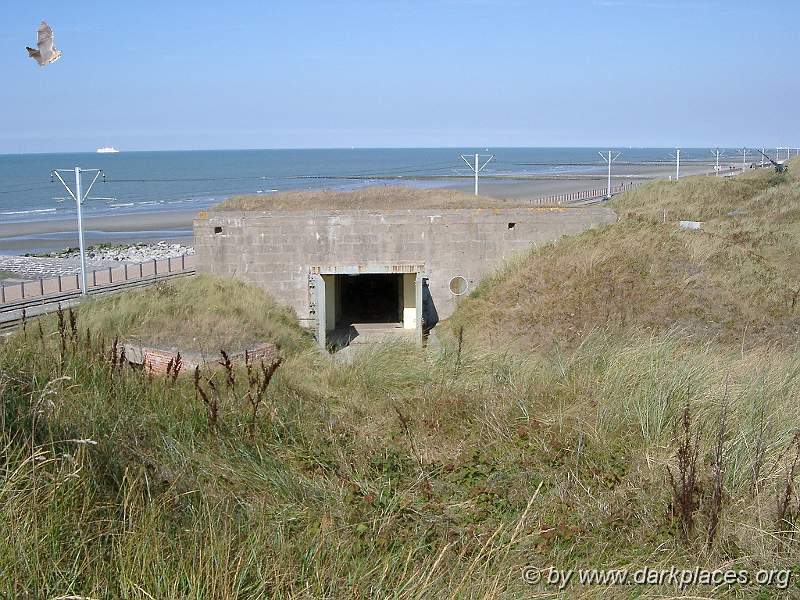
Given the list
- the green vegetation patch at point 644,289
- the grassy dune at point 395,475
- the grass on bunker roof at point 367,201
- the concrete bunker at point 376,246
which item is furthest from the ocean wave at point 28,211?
the grassy dune at point 395,475

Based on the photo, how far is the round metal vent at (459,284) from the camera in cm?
1875

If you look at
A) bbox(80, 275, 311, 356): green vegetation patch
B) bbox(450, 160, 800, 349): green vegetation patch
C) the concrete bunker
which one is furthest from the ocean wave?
bbox(450, 160, 800, 349): green vegetation patch

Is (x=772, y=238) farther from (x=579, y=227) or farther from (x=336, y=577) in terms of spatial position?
(x=336, y=577)

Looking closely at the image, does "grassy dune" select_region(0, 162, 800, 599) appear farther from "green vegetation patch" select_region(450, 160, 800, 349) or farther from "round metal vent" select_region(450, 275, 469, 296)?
"round metal vent" select_region(450, 275, 469, 296)

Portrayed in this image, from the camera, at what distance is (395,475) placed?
427 centimetres

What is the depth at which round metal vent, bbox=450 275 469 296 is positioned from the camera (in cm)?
1875

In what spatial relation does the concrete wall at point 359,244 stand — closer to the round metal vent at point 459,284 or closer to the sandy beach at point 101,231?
the round metal vent at point 459,284

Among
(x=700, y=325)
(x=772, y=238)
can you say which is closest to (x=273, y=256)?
(x=700, y=325)

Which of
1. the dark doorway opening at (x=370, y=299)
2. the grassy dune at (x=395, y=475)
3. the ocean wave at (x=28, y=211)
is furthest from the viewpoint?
the ocean wave at (x=28, y=211)

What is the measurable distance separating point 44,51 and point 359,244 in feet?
46.6

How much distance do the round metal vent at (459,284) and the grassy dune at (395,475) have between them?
38.3 feet

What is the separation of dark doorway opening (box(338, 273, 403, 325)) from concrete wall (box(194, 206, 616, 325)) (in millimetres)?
2296

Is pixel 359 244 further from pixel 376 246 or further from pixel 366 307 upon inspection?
pixel 366 307

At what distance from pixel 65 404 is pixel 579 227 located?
53.8 feet
